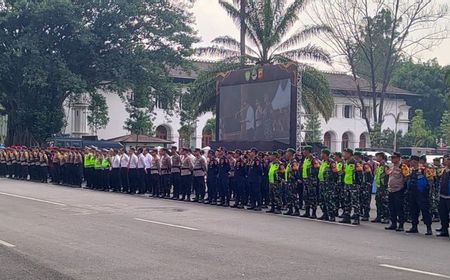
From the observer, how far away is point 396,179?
1574 cm

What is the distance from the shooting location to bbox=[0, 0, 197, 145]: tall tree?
40781mm

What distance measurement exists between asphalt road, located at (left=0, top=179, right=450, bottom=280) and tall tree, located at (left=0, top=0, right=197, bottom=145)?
24.5 meters

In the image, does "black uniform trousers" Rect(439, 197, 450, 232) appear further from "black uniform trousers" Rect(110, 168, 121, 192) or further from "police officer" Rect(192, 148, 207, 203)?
"black uniform trousers" Rect(110, 168, 121, 192)

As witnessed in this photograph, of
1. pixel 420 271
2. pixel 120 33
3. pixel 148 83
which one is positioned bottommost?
pixel 420 271

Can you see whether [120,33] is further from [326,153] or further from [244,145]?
[326,153]

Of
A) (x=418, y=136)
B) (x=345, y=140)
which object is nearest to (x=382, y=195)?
(x=418, y=136)

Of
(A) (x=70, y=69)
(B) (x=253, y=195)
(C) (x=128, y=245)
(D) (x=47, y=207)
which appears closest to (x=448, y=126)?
(A) (x=70, y=69)

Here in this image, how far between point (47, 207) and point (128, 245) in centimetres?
738

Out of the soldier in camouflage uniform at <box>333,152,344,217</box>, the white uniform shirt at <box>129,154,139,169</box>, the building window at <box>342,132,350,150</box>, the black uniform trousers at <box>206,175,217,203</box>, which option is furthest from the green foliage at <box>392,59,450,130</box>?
the soldier in camouflage uniform at <box>333,152,344,217</box>

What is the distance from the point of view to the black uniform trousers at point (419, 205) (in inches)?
594

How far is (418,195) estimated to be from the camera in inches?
600

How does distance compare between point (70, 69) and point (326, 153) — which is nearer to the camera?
point (326, 153)

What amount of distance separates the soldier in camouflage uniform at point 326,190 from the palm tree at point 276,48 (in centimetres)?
1478

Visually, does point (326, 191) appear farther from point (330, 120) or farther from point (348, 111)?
point (348, 111)
